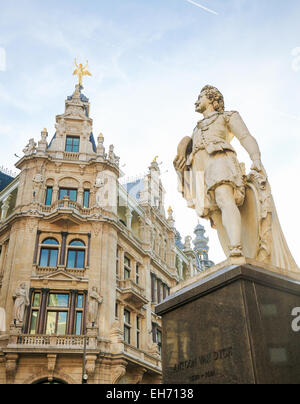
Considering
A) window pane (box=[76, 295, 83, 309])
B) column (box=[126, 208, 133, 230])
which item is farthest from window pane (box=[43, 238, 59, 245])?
column (box=[126, 208, 133, 230])

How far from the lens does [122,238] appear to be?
30.0m

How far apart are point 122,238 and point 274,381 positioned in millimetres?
26609

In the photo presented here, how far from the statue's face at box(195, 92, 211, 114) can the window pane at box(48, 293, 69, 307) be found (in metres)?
21.2

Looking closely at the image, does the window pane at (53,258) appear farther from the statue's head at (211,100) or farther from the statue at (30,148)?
the statue's head at (211,100)

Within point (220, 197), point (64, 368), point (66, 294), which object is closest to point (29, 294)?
point (66, 294)

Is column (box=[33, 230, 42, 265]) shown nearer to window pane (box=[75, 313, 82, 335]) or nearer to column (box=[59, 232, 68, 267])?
column (box=[59, 232, 68, 267])

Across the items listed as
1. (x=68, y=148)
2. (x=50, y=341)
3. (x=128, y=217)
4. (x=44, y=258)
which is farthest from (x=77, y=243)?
(x=68, y=148)

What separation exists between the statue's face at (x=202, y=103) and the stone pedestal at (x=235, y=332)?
2779 millimetres

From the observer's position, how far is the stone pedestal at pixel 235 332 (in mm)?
3654

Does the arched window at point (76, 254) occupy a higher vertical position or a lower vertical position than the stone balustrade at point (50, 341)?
higher

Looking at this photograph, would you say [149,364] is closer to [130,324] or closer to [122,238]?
[130,324]

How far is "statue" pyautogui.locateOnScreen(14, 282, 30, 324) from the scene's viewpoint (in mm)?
23281

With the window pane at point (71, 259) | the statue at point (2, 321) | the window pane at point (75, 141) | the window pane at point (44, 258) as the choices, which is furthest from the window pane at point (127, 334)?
the window pane at point (75, 141)

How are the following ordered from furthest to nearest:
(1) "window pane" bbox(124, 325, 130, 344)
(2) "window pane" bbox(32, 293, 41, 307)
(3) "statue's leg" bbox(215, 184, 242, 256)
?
(1) "window pane" bbox(124, 325, 130, 344) < (2) "window pane" bbox(32, 293, 41, 307) < (3) "statue's leg" bbox(215, 184, 242, 256)
